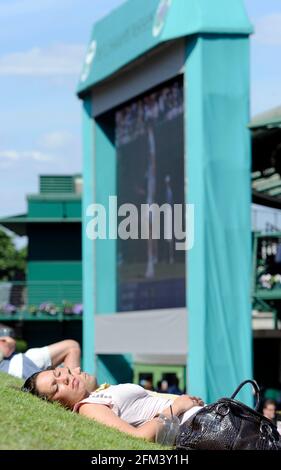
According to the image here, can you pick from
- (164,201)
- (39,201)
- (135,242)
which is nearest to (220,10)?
(164,201)

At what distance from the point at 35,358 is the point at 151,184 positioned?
1223 cm

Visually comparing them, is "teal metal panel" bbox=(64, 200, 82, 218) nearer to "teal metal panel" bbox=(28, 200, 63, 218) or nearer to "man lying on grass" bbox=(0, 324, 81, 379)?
"teal metal panel" bbox=(28, 200, 63, 218)

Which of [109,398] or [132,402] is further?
[132,402]

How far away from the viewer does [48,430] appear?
6703 millimetres

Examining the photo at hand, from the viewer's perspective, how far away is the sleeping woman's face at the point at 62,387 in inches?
321

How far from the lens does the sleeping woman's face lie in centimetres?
815

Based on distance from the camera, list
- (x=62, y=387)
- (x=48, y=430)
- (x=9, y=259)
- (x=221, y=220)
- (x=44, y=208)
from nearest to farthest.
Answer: (x=48, y=430), (x=62, y=387), (x=221, y=220), (x=44, y=208), (x=9, y=259)

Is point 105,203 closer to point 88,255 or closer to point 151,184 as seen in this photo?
point 88,255

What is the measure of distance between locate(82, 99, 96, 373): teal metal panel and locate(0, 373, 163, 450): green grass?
63.9 ft

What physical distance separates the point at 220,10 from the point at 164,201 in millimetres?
3656

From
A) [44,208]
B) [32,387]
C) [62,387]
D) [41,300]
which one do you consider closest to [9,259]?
[44,208]

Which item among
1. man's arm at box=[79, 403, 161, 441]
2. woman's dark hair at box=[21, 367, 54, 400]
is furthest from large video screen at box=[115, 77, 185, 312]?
man's arm at box=[79, 403, 161, 441]

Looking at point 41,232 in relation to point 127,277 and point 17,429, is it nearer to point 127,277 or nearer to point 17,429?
point 127,277
